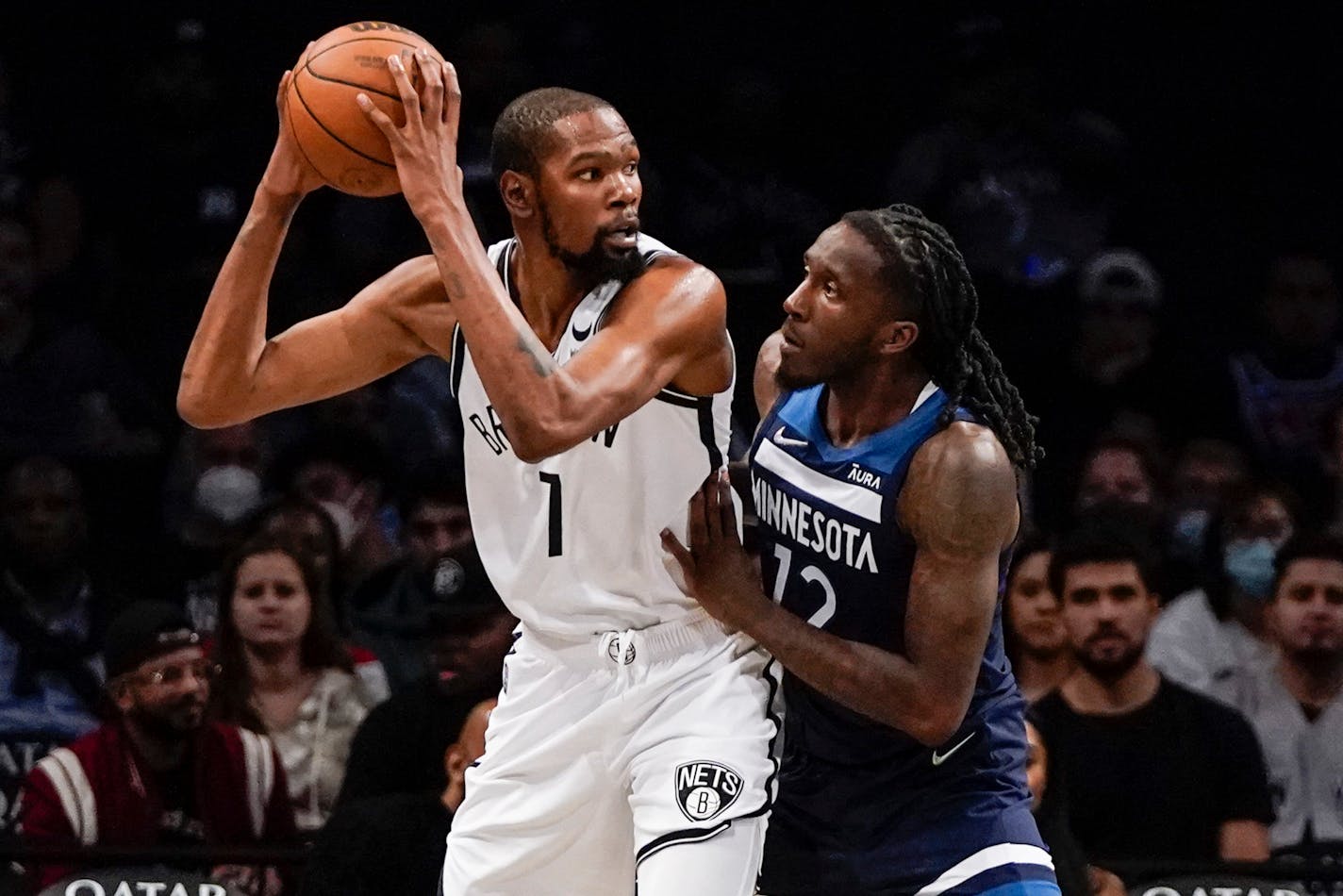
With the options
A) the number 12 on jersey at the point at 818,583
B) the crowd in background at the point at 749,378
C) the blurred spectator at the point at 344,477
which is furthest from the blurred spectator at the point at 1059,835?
the blurred spectator at the point at 344,477

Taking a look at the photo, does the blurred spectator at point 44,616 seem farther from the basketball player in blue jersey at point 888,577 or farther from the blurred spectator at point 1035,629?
the basketball player in blue jersey at point 888,577

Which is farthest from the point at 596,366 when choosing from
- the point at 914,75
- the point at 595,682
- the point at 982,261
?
the point at 914,75

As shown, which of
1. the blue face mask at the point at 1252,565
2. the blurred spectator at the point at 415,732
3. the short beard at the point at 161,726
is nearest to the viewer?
the blurred spectator at the point at 415,732

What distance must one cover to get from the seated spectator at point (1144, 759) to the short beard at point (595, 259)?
2.07 metres

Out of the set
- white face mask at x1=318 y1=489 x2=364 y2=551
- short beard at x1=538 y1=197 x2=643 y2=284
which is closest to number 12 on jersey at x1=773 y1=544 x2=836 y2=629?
short beard at x1=538 y1=197 x2=643 y2=284

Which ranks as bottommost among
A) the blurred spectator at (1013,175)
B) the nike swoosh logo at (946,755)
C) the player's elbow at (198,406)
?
the nike swoosh logo at (946,755)

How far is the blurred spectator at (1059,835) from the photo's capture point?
4875 millimetres

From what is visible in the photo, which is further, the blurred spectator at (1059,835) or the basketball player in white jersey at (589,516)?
the blurred spectator at (1059,835)

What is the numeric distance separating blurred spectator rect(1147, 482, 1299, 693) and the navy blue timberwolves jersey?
2597 millimetres

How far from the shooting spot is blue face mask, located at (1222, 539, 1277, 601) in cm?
630

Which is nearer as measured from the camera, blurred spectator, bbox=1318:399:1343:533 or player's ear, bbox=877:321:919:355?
player's ear, bbox=877:321:919:355

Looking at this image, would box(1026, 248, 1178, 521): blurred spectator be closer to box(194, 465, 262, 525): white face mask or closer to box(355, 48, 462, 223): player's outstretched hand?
box(194, 465, 262, 525): white face mask

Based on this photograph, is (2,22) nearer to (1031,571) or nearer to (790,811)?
(1031,571)

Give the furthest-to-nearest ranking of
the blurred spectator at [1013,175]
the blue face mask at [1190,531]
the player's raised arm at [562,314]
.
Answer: the blurred spectator at [1013,175]
the blue face mask at [1190,531]
the player's raised arm at [562,314]
